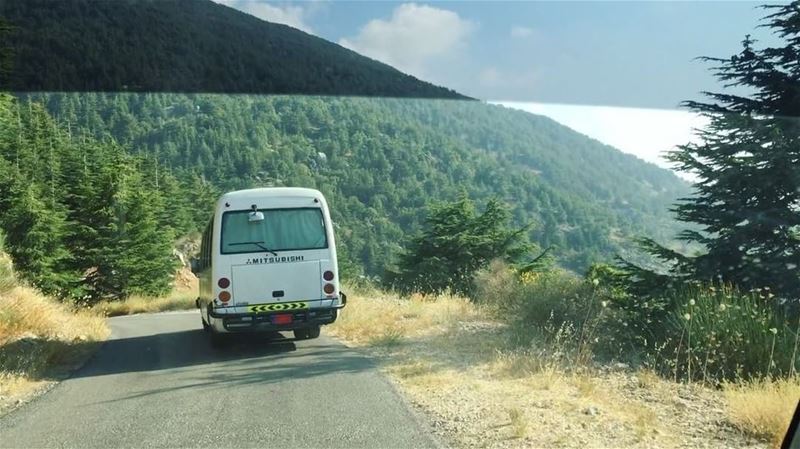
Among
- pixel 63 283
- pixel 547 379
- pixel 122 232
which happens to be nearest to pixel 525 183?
pixel 122 232

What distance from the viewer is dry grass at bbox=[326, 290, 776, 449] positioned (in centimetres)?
612

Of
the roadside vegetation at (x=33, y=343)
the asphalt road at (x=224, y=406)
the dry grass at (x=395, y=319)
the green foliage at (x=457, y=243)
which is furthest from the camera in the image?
the green foliage at (x=457, y=243)

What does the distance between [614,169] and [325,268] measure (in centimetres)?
5051

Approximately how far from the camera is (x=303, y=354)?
11344mm

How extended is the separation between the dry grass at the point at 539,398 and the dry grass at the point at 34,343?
4517mm

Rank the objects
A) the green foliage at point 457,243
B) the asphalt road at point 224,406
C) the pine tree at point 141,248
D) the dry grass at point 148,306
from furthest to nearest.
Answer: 1. the pine tree at point 141,248
2. the green foliage at point 457,243
3. the dry grass at point 148,306
4. the asphalt road at point 224,406

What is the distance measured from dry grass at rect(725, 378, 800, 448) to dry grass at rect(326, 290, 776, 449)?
0.13 metres

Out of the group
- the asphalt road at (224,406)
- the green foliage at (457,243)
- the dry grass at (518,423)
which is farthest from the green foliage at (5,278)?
the green foliage at (457,243)

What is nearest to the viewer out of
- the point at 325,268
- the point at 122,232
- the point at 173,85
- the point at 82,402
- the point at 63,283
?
the point at 82,402

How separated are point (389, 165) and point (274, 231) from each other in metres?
34.8

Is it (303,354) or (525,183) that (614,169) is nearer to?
(525,183)

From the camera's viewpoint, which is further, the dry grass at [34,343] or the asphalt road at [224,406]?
the dry grass at [34,343]

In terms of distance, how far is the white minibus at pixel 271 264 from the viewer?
11.6m

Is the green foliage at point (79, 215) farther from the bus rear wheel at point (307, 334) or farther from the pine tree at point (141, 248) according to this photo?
the bus rear wheel at point (307, 334)
